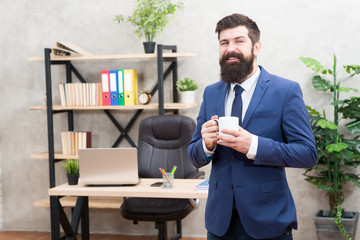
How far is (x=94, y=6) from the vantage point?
14.4ft

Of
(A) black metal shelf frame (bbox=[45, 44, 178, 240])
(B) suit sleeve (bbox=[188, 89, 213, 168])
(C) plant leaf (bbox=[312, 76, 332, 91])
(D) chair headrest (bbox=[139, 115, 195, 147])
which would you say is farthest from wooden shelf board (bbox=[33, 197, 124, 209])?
(B) suit sleeve (bbox=[188, 89, 213, 168])

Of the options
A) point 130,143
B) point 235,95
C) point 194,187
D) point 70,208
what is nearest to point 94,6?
point 130,143

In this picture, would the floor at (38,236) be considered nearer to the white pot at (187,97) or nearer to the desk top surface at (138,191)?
the white pot at (187,97)

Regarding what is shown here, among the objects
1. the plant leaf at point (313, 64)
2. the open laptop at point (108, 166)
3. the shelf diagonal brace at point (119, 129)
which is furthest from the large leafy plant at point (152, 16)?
the open laptop at point (108, 166)

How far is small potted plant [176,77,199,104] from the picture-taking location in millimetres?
4004

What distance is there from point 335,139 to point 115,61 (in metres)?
2.10

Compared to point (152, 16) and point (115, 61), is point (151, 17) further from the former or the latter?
point (115, 61)

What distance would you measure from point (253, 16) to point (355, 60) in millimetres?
932

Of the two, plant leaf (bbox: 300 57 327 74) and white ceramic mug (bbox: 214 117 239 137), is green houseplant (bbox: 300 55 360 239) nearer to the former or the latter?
plant leaf (bbox: 300 57 327 74)

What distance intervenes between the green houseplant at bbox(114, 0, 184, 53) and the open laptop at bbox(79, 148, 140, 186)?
1423mm

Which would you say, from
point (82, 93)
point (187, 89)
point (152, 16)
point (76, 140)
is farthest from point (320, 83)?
point (76, 140)

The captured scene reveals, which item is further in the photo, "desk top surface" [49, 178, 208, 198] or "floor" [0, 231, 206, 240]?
"floor" [0, 231, 206, 240]

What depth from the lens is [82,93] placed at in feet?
13.6

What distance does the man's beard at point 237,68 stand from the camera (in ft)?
5.41
